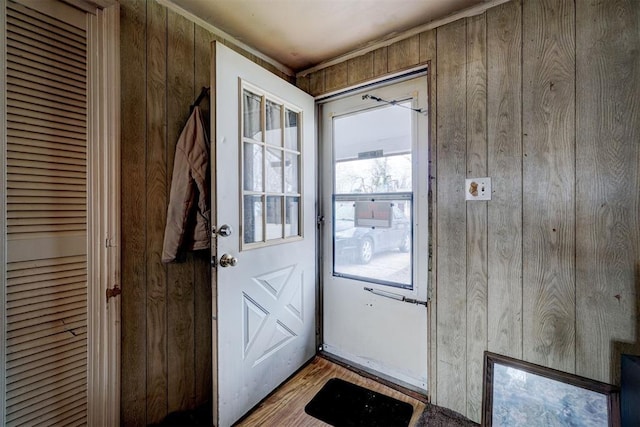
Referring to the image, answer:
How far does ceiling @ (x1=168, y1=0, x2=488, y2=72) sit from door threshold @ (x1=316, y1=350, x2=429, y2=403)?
7.21 ft

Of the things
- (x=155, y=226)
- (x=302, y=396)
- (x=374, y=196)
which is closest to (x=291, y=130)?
(x=374, y=196)

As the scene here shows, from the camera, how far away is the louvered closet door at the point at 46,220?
3.30ft

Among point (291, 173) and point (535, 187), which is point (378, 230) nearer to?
point (291, 173)

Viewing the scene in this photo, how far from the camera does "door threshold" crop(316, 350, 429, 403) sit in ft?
5.47

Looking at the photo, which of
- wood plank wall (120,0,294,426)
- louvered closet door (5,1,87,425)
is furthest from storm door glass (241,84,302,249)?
louvered closet door (5,1,87,425)

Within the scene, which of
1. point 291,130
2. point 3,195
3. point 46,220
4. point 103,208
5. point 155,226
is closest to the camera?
point 3,195

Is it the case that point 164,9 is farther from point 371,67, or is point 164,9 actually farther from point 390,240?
point 390,240

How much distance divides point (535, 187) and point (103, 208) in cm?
199

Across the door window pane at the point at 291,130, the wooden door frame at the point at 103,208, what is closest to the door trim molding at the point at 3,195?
the wooden door frame at the point at 103,208

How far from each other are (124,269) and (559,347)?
206cm

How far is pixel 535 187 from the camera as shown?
1.29 meters

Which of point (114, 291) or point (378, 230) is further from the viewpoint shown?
point (378, 230)

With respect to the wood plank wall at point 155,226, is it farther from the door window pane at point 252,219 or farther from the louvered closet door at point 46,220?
the door window pane at point 252,219

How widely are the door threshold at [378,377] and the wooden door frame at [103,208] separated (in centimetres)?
131
